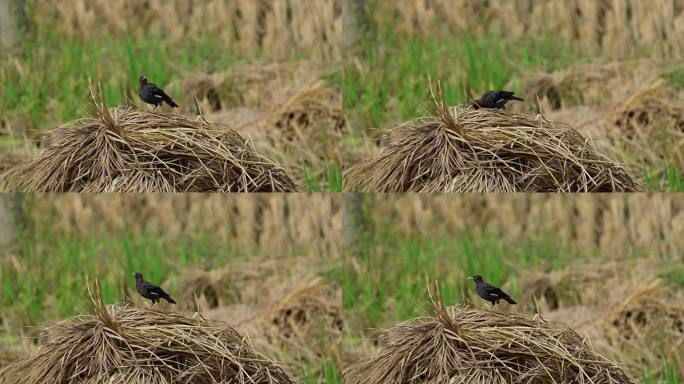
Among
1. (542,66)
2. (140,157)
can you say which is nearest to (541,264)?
(542,66)

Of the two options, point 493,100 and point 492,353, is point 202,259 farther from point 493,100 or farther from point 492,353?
point 492,353

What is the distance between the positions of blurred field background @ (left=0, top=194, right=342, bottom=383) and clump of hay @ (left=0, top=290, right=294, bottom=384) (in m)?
2.05

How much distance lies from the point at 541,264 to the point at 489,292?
1.52 metres

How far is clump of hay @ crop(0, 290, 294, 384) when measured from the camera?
27.4 ft

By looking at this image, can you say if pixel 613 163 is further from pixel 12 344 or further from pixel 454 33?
pixel 12 344

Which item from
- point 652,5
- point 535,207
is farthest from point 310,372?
point 652,5

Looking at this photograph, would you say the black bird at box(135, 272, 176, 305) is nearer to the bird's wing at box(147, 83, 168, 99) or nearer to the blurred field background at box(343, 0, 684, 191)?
the bird's wing at box(147, 83, 168, 99)

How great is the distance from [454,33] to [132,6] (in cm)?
261

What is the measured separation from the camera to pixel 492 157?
8836 millimetres

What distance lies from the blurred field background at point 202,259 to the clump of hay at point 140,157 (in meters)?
1.71

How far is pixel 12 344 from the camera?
36.1ft

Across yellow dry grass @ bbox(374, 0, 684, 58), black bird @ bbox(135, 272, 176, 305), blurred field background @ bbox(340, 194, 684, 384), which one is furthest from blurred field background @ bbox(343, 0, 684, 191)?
black bird @ bbox(135, 272, 176, 305)

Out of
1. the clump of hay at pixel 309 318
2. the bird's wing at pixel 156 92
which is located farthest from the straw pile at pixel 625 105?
the bird's wing at pixel 156 92

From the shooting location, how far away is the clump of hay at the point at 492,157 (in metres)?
8.81
